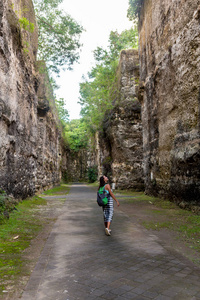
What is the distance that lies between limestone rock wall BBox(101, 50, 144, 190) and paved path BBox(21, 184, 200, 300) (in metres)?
12.9

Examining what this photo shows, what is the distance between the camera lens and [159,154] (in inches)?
435

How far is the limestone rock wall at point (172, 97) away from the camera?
25.9 ft

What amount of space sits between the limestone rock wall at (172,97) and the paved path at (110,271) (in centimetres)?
423

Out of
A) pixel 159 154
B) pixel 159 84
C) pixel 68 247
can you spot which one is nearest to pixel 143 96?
pixel 159 84

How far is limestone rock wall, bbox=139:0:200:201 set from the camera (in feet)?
25.9

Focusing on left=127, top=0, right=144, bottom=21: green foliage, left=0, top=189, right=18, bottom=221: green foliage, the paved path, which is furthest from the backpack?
left=127, top=0, right=144, bottom=21: green foliage

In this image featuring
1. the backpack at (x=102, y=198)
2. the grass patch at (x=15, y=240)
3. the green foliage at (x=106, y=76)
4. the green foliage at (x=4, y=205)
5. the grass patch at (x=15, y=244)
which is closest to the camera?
the grass patch at (x=15, y=244)

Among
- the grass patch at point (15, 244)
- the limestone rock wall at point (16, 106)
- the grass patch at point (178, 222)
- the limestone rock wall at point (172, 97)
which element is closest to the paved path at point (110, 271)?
the grass patch at point (15, 244)

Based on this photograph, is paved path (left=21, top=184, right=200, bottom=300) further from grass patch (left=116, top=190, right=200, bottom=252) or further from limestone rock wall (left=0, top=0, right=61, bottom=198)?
limestone rock wall (left=0, top=0, right=61, bottom=198)

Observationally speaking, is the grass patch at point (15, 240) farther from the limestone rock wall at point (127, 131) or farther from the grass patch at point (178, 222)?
the limestone rock wall at point (127, 131)

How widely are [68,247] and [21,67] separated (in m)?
7.76

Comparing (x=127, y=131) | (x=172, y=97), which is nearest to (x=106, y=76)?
(x=127, y=131)

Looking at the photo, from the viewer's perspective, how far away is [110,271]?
127 inches

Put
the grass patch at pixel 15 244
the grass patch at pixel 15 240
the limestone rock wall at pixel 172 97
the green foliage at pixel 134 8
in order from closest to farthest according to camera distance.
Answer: the grass patch at pixel 15 244 → the grass patch at pixel 15 240 → the limestone rock wall at pixel 172 97 → the green foliage at pixel 134 8
